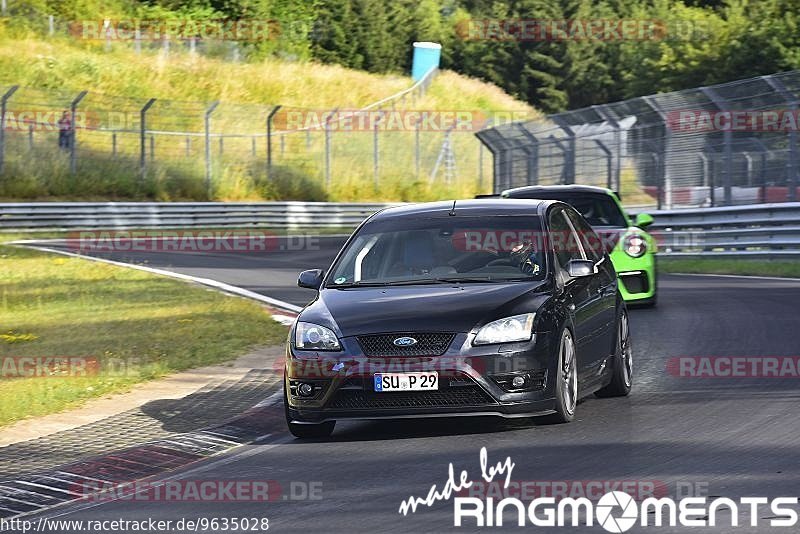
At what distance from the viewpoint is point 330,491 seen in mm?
7660

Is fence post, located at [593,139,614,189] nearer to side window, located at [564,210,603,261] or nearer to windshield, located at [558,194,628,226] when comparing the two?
windshield, located at [558,194,628,226]

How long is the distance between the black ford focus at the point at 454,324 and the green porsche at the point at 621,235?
6.08 m

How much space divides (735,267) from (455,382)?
16.9 metres

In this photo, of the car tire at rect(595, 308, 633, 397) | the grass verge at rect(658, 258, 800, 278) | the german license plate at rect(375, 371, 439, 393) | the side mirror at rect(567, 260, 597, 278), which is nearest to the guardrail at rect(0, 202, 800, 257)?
the grass verge at rect(658, 258, 800, 278)

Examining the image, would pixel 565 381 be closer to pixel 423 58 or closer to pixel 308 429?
pixel 308 429

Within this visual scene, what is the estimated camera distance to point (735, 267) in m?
24.9

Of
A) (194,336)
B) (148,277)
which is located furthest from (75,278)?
(194,336)

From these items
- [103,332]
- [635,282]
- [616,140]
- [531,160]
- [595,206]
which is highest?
[595,206]

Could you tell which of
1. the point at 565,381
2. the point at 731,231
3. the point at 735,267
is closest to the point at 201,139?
the point at 731,231

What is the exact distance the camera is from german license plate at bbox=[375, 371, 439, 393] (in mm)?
8859

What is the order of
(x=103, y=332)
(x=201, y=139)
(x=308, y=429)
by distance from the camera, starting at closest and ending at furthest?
1. (x=308, y=429)
2. (x=103, y=332)
3. (x=201, y=139)

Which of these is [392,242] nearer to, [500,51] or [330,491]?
[330,491]

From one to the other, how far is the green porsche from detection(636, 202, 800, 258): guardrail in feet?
23.6

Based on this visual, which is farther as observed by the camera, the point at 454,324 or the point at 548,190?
the point at 548,190
